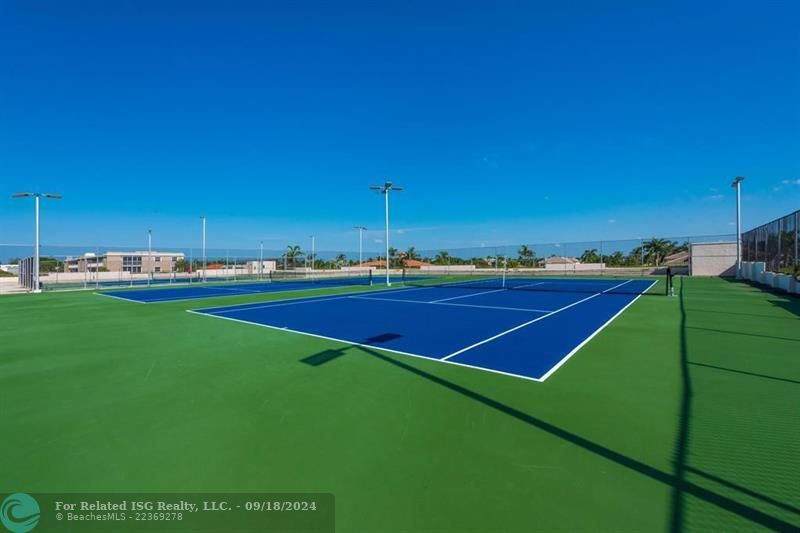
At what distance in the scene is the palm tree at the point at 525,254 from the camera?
38844mm

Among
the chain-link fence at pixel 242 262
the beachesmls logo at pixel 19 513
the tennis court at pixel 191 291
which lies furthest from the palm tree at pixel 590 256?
the beachesmls logo at pixel 19 513

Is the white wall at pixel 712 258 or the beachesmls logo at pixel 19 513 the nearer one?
the beachesmls logo at pixel 19 513

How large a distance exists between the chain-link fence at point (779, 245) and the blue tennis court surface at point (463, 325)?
8922 mm

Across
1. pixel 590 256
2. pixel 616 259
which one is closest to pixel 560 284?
pixel 590 256

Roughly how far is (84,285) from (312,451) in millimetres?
27743

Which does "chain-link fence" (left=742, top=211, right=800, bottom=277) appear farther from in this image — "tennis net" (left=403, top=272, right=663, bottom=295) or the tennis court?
the tennis court

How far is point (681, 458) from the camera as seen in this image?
294 cm

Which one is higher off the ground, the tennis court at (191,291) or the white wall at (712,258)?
the white wall at (712,258)

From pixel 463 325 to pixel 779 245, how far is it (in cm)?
1940

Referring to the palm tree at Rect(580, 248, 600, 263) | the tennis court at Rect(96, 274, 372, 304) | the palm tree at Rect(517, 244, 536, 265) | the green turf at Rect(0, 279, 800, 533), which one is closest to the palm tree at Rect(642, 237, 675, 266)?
the palm tree at Rect(580, 248, 600, 263)

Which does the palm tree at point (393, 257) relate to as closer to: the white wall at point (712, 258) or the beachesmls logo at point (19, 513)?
the white wall at point (712, 258)

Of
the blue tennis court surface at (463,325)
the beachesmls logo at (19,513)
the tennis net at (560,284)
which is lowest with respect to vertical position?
the beachesmls logo at (19,513)

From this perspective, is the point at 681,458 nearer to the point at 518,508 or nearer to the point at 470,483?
the point at 518,508

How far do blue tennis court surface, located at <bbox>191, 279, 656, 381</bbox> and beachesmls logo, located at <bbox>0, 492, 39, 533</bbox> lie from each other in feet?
15.0
